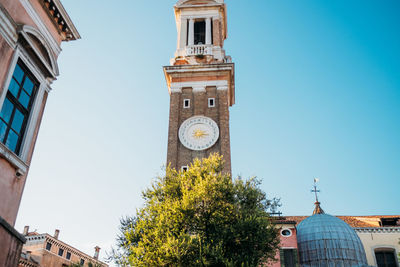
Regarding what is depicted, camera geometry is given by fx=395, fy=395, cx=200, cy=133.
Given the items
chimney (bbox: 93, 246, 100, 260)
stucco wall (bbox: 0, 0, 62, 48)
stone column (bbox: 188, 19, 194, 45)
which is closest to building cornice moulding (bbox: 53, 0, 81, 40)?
stucco wall (bbox: 0, 0, 62, 48)

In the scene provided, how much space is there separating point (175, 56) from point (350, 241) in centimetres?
1799

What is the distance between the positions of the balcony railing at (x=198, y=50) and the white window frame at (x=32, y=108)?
17.9m

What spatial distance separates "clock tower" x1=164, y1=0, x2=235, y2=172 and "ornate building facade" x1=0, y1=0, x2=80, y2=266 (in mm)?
13426

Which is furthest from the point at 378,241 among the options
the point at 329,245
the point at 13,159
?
the point at 13,159

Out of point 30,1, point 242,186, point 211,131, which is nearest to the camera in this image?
point 30,1

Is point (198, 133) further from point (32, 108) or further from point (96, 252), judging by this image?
point (96, 252)

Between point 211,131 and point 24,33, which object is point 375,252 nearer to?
point 211,131

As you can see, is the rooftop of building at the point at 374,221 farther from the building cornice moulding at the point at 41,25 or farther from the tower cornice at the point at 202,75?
the building cornice moulding at the point at 41,25

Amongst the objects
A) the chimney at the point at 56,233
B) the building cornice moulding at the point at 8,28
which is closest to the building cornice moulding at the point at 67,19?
the building cornice moulding at the point at 8,28

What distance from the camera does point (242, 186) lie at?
17641 millimetres

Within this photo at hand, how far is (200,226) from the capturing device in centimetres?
1630

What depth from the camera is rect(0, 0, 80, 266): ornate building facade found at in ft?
34.2

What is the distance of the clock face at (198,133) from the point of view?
25781mm

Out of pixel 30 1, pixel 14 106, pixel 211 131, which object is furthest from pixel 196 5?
pixel 14 106
